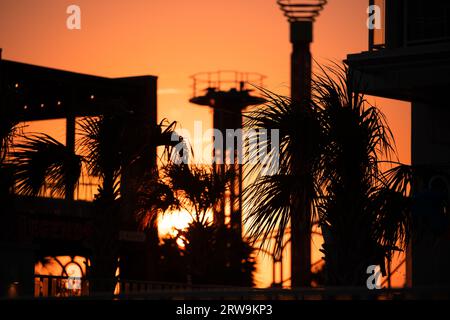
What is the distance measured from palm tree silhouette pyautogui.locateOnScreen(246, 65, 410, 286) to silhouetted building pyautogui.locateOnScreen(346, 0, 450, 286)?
1021 mm

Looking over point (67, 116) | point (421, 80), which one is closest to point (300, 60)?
point (67, 116)

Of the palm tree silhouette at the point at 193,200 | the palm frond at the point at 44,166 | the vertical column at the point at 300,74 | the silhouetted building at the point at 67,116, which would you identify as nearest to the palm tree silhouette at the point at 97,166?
the palm frond at the point at 44,166

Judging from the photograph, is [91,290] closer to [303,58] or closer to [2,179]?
[2,179]

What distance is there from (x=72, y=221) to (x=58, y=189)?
19.1 meters

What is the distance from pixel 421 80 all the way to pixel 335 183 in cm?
363

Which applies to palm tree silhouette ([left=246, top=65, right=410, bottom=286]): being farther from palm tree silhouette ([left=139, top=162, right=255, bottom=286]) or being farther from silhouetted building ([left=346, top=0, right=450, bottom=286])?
palm tree silhouette ([left=139, top=162, right=255, bottom=286])

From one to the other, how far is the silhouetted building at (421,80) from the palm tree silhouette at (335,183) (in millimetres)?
1021

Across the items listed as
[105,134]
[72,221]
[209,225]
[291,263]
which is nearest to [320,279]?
[291,263]

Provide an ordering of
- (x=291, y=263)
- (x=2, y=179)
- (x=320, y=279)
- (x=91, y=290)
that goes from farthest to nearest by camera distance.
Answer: (x=320, y=279)
(x=291, y=263)
(x=2, y=179)
(x=91, y=290)

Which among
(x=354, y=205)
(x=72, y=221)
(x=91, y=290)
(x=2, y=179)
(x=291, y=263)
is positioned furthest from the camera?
(x=291, y=263)

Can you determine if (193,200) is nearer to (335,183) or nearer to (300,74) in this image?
(335,183)

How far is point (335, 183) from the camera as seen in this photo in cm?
1439

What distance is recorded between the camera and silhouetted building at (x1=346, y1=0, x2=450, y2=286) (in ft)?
54.5

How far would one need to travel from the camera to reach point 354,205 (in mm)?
14141
